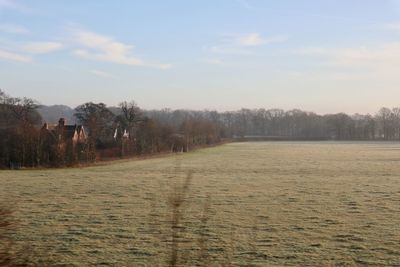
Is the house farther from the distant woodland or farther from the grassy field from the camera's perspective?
the grassy field

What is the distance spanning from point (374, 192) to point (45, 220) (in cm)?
2020

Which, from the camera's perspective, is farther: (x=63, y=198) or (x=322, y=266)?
(x=63, y=198)

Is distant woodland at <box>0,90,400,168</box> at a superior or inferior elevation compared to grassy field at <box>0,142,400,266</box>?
superior

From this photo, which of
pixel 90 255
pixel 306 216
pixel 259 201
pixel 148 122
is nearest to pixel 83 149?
pixel 148 122

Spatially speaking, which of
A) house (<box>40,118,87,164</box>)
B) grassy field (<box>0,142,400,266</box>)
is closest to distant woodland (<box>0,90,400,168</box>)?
house (<box>40,118,87,164</box>)

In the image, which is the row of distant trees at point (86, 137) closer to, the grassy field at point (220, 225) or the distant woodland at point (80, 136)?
the distant woodland at point (80, 136)

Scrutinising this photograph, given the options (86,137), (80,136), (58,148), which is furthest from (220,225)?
(80,136)

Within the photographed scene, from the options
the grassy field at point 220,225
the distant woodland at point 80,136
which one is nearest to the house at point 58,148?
the distant woodland at point 80,136

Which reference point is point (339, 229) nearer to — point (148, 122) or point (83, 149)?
point (83, 149)

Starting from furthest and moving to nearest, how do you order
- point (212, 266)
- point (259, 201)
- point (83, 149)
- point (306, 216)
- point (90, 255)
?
point (83, 149) < point (259, 201) < point (306, 216) < point (90, 255) < point (212, 266)

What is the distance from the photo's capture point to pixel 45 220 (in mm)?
19953

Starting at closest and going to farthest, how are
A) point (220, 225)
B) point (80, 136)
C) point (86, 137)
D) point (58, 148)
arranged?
point (220, 225) < point (58, 148) < point (86, 137) < point (80, 136)

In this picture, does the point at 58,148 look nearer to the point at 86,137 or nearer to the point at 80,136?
the point at 86,137

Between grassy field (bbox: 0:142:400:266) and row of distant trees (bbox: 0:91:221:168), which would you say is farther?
row of distant trees (bbox: 0:91:221:168)
